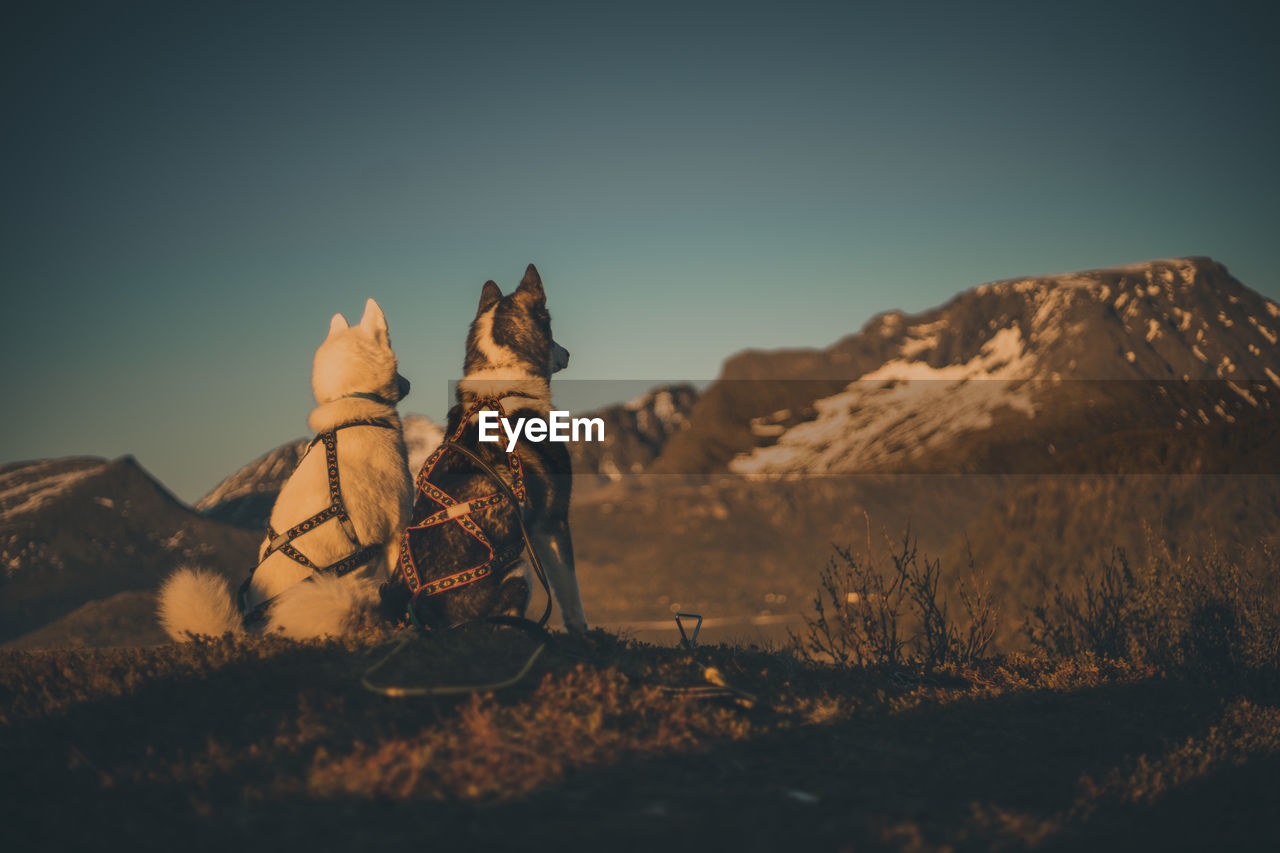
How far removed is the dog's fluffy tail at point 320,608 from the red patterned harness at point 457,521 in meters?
0.42

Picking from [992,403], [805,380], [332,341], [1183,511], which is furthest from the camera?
[805,380]

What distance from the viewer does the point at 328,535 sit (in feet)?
18.7

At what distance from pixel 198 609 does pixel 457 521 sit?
2.12 meters

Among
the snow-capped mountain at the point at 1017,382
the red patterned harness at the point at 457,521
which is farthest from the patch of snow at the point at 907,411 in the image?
the red patterned harness at the point at 457,521

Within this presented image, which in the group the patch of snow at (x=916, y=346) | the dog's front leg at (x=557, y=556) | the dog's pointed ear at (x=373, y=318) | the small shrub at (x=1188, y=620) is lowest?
the small shrub at (x=1188, y=620)

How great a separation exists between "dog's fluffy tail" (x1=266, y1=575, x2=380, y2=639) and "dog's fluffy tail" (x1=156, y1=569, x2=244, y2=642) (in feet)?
1.19

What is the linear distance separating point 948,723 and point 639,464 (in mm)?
51643

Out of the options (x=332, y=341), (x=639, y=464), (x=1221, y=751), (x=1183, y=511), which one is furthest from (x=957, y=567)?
(x=639, y=464)

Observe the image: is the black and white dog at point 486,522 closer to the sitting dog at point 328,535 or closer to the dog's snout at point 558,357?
the sitting dog at point 328,535

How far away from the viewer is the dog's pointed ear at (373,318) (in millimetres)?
6570

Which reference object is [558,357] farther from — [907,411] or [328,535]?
[907,411]

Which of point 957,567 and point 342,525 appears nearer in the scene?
point 342,525

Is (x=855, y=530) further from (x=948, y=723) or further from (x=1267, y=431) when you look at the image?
(x=948, y=723)

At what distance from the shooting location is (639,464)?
189 feet
